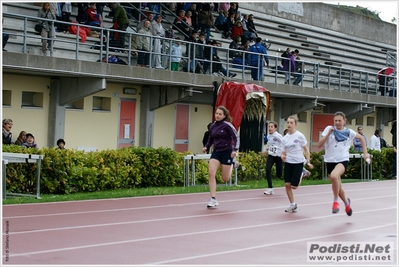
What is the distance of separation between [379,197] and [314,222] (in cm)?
643

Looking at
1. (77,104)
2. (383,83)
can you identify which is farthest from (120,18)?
(383,83)

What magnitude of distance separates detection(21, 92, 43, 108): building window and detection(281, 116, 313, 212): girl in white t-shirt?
10219mm

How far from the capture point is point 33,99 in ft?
77.0

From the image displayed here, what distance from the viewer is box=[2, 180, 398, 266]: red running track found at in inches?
385

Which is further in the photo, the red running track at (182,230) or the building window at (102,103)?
the building window at (102,103)

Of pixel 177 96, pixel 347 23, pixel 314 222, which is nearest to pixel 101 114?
pixel 177 96

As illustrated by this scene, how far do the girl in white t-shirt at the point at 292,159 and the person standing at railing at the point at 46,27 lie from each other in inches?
327

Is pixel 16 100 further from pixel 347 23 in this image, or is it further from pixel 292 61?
pixel 347 23

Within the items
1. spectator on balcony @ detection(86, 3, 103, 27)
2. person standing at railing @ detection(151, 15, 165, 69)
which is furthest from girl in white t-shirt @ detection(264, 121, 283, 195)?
spectator on balcony @ detection(86, 3, 103, 27)

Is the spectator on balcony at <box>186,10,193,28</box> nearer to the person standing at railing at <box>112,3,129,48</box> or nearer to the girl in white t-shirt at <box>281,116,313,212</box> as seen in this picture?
A: the person standing at railing at <box>112,3,129,48</box>

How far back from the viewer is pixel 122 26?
25.0 m

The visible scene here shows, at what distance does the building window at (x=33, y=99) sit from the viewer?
2323cm

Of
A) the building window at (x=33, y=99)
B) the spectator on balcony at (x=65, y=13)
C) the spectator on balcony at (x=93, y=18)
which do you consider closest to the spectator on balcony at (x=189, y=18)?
the spectator on balcony at (x=93, y=18)

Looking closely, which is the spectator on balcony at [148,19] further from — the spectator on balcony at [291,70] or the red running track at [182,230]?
the red running track at [182,230]
